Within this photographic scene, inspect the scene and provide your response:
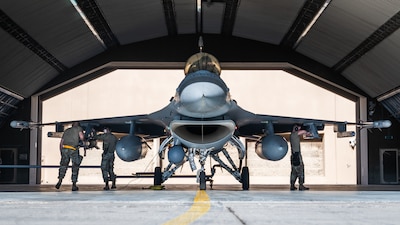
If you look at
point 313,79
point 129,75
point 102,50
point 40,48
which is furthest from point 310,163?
point 40,48

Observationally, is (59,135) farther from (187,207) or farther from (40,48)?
(187,207)

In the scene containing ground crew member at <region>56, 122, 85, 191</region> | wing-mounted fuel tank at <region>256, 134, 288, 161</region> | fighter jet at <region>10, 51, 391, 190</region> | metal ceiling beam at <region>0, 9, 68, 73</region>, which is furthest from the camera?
metal ceiling beam at <region>0, 9, 68, 73</region>

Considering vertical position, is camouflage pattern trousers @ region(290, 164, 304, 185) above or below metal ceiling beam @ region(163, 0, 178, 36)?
below

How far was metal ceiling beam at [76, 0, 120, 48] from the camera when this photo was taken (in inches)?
710

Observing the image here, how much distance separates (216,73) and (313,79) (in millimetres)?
13595

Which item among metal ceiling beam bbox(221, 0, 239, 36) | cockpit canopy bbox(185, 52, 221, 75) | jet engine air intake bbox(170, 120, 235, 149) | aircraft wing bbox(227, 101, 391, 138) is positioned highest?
metal ceiling beam bbox(221, 0, 239, 36)

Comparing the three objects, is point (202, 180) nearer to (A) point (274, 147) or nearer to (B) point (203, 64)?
(A) point (274, 147)

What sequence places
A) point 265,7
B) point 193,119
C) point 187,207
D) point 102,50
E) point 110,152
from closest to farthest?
point 187,207, point 193,119, point 110,152, point 265,7, point 102,50

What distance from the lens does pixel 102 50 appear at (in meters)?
24.2

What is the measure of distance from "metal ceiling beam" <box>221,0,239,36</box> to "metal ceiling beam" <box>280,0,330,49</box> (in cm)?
202

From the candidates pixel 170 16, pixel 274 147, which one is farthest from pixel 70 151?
pixel 170 16

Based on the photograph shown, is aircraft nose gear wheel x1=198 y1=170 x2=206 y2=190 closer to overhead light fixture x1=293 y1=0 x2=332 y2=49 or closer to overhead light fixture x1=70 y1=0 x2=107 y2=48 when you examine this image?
overhead light fixture x1=70 y1=0 x2=107 y2=48

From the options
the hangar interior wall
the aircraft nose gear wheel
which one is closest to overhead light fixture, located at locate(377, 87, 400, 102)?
the hangar interior wall

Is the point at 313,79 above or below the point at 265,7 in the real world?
below
